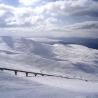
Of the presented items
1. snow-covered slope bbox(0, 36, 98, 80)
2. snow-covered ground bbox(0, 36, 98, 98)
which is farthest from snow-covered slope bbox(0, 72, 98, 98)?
snow-covered slope bbox(0, 36, 98, 80)

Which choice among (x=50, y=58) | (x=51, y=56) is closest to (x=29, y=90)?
(x=50, y=58)

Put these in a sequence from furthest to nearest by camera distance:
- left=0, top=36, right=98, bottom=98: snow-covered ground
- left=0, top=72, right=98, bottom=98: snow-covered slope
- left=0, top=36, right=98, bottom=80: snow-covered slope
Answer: left=0, top=36, right=98, bottom=80: snow-covered slope, left=0, top=36, right=98, bottom=98: snow-covered ground, left=0, top=72, right=98, bottom=98: snow-covered slope

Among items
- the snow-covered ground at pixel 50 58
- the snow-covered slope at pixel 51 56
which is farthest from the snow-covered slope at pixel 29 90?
the snow-covered slope at pixel 51 56

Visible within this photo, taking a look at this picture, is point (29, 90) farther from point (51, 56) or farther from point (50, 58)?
point (51, 56)

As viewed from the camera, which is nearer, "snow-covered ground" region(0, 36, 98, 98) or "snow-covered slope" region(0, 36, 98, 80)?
"snow-covered ground" region(0, 36, 98, 98)

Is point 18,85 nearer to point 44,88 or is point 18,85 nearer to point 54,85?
point 44,88

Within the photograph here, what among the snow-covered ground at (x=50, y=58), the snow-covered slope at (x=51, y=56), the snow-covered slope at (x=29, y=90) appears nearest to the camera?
the snow-covered slope at (x=29, y=90)

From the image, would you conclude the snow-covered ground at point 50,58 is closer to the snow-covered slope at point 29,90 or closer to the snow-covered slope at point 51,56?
the snow-covered slope at point 51,56

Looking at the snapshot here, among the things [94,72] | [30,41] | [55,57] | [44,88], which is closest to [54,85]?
[44,88]

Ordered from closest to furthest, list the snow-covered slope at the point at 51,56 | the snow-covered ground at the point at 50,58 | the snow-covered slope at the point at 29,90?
the snow-covered slope at the point at 29,90 < the snow-covered ground at the point at 50,58 < the snow-covered slope at the point at 51,56

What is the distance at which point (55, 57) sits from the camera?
559 inches

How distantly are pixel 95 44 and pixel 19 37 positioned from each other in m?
5.01

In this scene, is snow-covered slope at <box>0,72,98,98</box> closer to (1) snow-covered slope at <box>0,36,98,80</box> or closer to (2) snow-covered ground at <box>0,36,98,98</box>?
(2) snow-covered ground at <box>0,36,98,98</box>

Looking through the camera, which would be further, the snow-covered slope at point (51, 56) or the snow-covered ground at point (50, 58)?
the snow-covered slope at point (51, 56)
